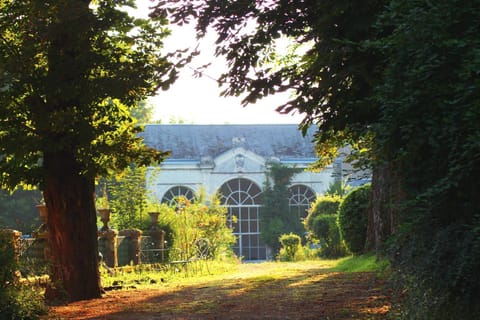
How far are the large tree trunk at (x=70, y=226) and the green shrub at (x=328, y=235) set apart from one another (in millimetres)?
12781

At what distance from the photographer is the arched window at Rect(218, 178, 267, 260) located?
33438mm

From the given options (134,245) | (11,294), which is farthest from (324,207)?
(11,294)

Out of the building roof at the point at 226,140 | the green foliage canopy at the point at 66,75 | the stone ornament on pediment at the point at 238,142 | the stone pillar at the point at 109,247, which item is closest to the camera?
the green foliage canopy at the point at 66,75

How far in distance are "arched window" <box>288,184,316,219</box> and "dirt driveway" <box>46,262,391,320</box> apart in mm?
20793

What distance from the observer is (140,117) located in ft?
167

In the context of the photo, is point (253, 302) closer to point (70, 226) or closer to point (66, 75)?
point (70, 226)

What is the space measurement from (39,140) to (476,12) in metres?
6.94

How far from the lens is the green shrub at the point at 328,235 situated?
23.2 metres

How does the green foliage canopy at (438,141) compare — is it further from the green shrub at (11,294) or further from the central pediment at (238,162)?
the central pediment at (238,162)

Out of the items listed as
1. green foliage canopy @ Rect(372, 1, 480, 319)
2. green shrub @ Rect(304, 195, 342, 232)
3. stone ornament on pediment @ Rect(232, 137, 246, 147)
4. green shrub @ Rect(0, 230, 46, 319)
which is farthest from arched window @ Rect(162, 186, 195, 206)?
green foliage canopy @ Rect(372, 1, 480, 319)

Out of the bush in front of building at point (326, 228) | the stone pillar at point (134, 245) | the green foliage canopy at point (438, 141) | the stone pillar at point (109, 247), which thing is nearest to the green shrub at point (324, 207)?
the bush in front of building at point (326, 228)

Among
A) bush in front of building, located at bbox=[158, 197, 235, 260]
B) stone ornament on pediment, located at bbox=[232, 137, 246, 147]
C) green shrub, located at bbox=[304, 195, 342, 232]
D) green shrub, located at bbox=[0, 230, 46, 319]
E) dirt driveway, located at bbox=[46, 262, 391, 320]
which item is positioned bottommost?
dirt driveway, located at bbox=[46, 262, 391, 320]

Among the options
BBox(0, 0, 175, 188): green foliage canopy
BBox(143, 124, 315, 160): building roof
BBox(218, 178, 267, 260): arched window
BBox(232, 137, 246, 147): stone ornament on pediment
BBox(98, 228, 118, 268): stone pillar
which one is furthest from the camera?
BBox(143, 124, 315, 160): building roof

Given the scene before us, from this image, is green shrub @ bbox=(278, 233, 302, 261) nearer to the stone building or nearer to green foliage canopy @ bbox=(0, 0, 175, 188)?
the stone building
